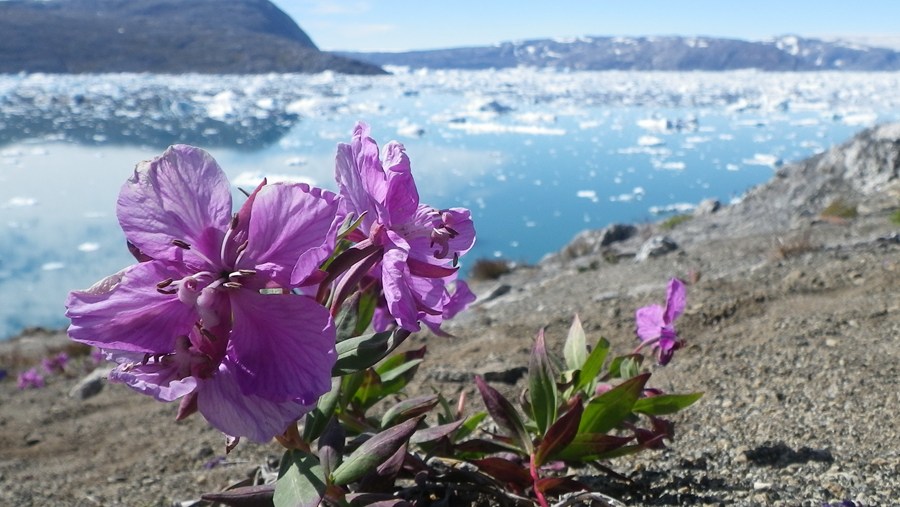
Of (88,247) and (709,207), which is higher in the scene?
(709,207)

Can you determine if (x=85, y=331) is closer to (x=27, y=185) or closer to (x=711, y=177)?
(x=711, y=177)

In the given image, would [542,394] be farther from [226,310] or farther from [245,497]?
[226,310]

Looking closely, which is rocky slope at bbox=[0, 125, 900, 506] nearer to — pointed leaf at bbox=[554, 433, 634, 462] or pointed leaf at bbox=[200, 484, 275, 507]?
pointed leaf at bbox=[554, 433, 634, 462]

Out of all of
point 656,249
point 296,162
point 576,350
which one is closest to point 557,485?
point 576,350

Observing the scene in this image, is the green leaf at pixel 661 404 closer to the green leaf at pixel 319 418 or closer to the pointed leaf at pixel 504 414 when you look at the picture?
the pointed leaf at pixel 504 414

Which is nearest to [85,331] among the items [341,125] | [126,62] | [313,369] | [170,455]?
[313,369]

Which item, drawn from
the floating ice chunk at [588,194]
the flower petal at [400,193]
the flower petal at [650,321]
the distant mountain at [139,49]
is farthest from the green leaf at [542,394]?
the distant mountain at [139,49]
